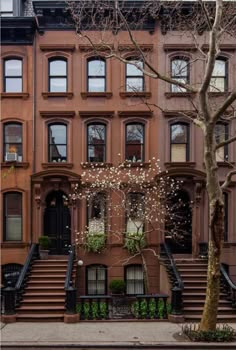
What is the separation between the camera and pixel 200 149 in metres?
18.0

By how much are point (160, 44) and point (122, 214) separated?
297 inches

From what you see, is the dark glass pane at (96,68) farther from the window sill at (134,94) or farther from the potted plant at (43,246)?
the potted plant at (43,246)

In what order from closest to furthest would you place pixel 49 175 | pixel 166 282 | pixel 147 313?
pixel 147 313 < pixel 166 282 < pixel 49 175

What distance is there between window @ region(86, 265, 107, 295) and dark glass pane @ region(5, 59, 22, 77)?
8992mm

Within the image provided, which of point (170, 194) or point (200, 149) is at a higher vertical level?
point (200, 149)

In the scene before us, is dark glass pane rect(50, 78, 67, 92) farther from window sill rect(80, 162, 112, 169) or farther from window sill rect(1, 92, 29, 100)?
window sill rect(80, 162, 112, 169)

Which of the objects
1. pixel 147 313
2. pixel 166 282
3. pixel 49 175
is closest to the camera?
pixel 147 313

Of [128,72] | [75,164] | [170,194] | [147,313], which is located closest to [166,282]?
[147,313]

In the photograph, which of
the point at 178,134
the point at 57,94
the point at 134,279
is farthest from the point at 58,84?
the point at 134,279

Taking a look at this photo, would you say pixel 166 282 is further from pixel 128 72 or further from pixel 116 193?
pixel 128 72

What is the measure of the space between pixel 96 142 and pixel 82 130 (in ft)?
2.62

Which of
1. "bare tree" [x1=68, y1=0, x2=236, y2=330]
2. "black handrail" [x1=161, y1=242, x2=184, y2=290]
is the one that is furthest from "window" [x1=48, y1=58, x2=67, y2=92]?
"black handrail" [x1=161, y1=242, x2=184, y2=290]

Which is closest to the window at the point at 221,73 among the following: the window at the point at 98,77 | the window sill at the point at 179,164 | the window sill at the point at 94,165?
the window sill at the point at 179,164

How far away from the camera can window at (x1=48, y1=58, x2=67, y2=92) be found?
18344mm
